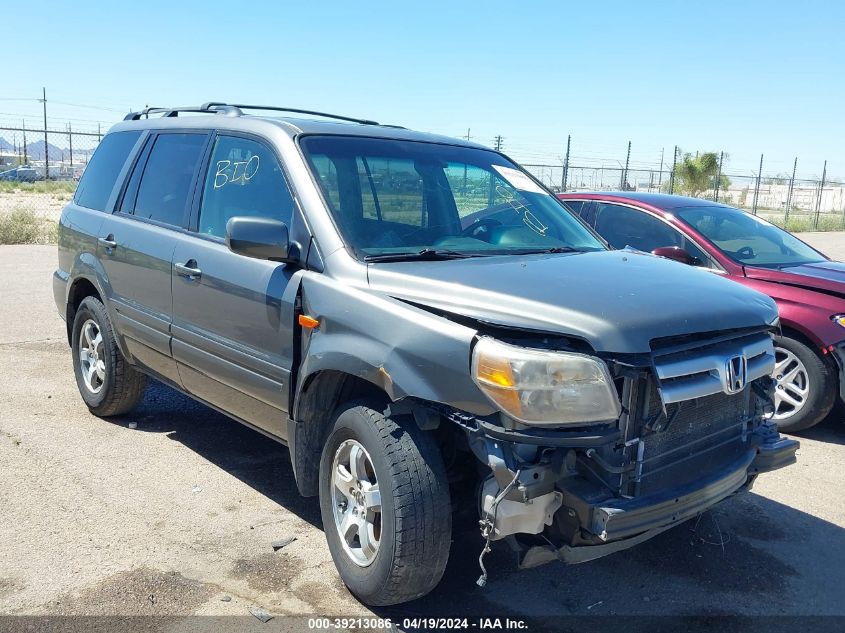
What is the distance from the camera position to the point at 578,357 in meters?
2.71

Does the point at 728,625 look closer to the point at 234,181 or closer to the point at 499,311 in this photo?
the point at 499,311

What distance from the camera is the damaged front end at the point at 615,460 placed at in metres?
2.70

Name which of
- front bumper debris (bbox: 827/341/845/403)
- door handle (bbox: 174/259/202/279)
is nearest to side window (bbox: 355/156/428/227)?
door handle (bbox: 174/259/202/279)

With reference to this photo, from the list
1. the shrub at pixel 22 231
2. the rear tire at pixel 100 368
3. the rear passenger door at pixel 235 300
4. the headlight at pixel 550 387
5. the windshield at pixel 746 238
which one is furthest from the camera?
the shrub at pixel 22 231

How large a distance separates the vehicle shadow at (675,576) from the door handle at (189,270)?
4.16ft

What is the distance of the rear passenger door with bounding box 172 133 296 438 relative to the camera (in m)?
3.67

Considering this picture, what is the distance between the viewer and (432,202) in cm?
414

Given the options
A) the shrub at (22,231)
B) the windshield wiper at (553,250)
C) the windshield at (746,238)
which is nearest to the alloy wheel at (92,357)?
the windshield wiper at (553,250)

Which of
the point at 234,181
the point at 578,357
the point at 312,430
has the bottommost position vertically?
the point at 312,430

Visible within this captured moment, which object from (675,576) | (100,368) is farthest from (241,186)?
(675,576)

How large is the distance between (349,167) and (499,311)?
144cm

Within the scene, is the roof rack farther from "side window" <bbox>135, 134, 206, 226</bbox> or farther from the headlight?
the headlight

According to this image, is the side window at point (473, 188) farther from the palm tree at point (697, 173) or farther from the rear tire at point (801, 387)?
the palm tree at point (697, 173)

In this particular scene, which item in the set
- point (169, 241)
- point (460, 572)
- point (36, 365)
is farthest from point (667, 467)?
point (36, 365)
